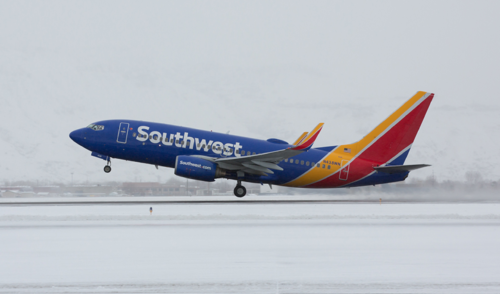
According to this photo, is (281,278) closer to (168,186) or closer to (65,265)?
(65,265)

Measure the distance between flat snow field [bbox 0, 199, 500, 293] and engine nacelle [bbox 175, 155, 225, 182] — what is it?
11.9 m

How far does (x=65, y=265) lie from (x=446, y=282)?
777 cm

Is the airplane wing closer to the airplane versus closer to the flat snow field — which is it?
the airplane

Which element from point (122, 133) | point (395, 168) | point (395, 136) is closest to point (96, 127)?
point (122, 133)

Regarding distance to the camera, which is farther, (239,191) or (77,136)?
(239,191)

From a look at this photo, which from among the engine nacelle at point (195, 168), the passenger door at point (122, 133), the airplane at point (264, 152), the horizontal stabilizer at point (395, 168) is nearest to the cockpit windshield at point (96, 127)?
the airplane at point (264, 152)

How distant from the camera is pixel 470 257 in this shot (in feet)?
36.3

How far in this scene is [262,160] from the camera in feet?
104

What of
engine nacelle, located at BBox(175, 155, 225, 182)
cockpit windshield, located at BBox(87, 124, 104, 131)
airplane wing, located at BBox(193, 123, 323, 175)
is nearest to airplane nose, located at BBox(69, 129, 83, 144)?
cockpit windshield, located at BBox(87, 124, 104, 131)

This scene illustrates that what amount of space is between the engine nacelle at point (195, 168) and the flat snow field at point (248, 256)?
469 inches

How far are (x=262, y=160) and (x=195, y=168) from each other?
4.67 m

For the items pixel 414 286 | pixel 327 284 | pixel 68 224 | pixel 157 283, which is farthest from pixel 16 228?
pixel 414 286

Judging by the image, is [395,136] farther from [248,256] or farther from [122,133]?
[248,256]

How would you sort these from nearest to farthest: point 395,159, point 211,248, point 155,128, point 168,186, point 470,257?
point 470,257, point 211,248, point 155,128, point 395,159, point 168,186
